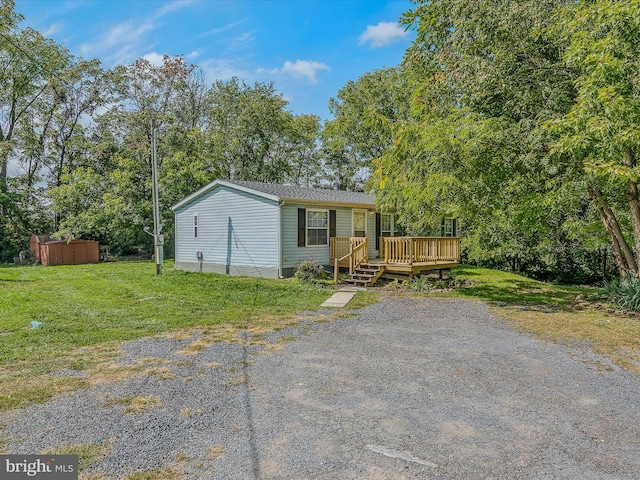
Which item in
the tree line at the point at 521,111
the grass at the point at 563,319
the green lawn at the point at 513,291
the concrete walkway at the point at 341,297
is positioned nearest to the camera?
the grass at the point at 563,319

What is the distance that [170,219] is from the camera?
22.1m

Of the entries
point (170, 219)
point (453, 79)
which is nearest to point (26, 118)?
point (170, 219)

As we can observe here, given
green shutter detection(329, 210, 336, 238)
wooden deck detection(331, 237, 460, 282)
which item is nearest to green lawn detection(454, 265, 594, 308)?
wooden deck detection(331, 237, 460, 282)

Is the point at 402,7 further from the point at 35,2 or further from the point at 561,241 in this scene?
the point at 561,241

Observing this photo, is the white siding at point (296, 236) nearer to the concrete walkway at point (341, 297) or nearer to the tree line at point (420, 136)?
the tree line at point (420, 136)

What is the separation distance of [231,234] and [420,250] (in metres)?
6.55

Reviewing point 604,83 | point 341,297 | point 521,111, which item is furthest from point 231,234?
point 604,83

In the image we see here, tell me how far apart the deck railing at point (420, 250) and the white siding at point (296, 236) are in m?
2.47

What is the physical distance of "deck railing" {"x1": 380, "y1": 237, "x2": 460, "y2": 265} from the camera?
1241cm

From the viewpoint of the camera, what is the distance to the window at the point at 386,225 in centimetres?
1642

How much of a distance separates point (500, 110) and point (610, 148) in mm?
2820

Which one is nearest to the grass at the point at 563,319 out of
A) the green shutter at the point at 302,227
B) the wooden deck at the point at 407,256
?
the wooden deck at the point at 407,256

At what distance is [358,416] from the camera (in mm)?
3504

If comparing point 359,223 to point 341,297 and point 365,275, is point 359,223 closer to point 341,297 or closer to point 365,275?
point 365,275
